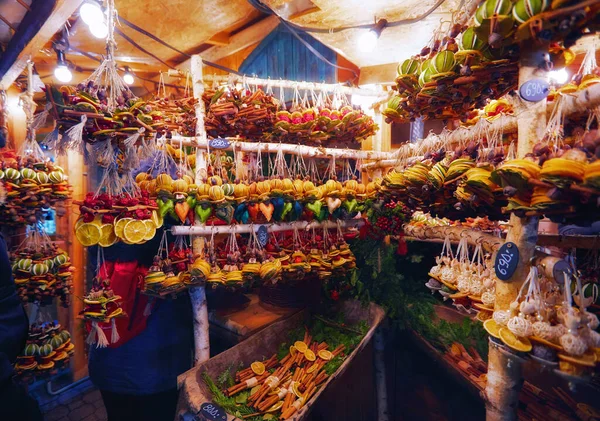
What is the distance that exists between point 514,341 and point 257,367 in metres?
2.51

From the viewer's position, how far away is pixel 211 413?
204 cm

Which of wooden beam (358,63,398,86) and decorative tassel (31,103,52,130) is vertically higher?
wooden beam (358,63,398,86)

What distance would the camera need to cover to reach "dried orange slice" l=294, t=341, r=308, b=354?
131 inches

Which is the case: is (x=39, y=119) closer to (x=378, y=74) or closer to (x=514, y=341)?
(x=514, y=341)

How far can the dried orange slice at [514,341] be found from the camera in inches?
45.4

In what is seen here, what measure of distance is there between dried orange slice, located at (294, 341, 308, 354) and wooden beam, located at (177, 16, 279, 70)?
4392 millimetres

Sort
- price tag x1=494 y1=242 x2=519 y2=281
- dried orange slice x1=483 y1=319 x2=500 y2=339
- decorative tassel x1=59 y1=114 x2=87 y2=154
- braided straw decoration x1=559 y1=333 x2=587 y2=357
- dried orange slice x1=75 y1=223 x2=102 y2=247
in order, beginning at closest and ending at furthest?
braided straw decoration x1=559 y1=333 x2=587 y2=357, dried orange slice x1=483 y1=319 x2=500 y2=339, price tag x1=494 y1=242 x2=519 y2=281, decorative tassel x1=59 y1=114 x2=87 y2=154, dried orange slice x1=75 y1=223 x2=102 y2=247

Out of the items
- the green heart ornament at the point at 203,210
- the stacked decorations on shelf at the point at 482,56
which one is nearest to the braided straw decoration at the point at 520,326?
the stacked decorations on shelf at the point at 482,56

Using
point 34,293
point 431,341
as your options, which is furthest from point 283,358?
point 34,293

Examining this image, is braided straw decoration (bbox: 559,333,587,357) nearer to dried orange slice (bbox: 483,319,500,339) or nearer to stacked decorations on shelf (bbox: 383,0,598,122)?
dried orange slice (bbox: 483,319,500,339)

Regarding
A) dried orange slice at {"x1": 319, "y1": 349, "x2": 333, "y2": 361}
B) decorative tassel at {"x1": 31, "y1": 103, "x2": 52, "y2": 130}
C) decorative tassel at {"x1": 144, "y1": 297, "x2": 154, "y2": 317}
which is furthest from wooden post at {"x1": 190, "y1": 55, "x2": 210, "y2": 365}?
dried orange slice at {"x1": 319, "y1": 349, "x2": 333, "y2": 361}

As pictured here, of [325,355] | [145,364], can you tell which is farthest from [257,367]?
[145,364]

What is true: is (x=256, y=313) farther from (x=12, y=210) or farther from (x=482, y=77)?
(x=482, y=77)

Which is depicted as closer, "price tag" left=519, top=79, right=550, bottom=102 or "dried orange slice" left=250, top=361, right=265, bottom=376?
"price tag" left=519, top=79, right=550, bottom=102
